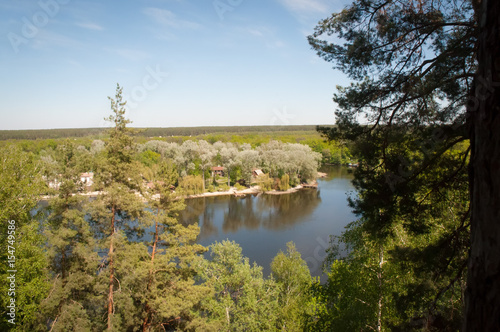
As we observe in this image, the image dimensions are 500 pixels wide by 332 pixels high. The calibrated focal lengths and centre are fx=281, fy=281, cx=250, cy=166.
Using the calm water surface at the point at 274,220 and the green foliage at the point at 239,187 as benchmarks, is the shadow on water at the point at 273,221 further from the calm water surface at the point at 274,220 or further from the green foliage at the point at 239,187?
the green foliage at the point at 239,187

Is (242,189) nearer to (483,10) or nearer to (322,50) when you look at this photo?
(322,50)

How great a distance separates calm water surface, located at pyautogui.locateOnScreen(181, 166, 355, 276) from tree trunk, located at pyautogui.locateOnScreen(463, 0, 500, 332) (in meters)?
11.4

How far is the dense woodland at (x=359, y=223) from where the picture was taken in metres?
1.77

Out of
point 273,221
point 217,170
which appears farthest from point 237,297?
point 217,170

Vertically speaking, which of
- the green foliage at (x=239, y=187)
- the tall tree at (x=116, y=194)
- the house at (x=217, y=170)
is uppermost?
the tall tree at (x=116, y=194)

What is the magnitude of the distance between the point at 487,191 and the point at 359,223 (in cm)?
521

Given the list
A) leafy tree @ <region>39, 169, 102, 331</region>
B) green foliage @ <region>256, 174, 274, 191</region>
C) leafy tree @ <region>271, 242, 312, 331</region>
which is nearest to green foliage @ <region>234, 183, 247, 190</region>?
green foliage @ <region>256, 174, 274, 191</region>

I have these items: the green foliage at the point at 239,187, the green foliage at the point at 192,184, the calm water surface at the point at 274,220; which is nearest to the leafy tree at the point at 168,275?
the calm water surface at the point at 274,220

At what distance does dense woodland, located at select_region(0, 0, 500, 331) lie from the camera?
5.79ft

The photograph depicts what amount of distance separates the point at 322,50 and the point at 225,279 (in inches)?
264

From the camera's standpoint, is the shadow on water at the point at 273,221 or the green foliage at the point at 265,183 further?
the green foliage at the point at 265,183

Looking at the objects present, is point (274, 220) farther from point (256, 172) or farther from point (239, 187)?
point (256, 172)

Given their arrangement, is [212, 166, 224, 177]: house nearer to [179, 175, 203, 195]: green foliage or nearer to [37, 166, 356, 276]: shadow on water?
[179, 175, 203, 195]: green foliage

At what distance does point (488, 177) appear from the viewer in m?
1.39
